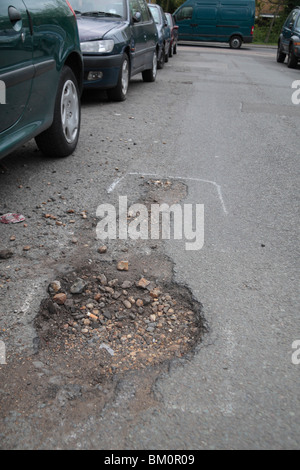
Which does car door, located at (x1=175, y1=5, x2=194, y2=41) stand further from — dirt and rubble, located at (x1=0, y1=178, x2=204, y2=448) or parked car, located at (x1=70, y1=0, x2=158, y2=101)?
dirt and rubble, located at (x1=0, y1=178, x2=204, y2=448)

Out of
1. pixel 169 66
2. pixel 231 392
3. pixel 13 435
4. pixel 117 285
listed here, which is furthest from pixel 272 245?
pixel 169 66

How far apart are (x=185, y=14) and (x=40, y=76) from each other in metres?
25.3

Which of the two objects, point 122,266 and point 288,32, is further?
point 288,32

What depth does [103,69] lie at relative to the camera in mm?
7707

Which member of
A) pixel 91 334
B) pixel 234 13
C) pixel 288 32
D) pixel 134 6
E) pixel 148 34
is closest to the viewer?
pixel 91 334

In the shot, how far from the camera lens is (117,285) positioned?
2916 millimetres

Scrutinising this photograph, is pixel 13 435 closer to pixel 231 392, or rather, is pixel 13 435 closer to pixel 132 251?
pixel 231 392

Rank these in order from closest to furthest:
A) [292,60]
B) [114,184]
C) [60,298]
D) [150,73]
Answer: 1. [60,298]
2. [114,184]
3. [150,73]
4. [292,60]

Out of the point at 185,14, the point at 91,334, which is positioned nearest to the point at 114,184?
the point at 91,334

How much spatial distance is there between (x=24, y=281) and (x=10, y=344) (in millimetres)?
589

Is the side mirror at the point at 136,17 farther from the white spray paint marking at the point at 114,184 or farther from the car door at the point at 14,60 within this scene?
the car door at the point at 14,60

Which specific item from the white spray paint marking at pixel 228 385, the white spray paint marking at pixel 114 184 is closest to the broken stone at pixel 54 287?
the white spray paint marking at pixel 228 385
